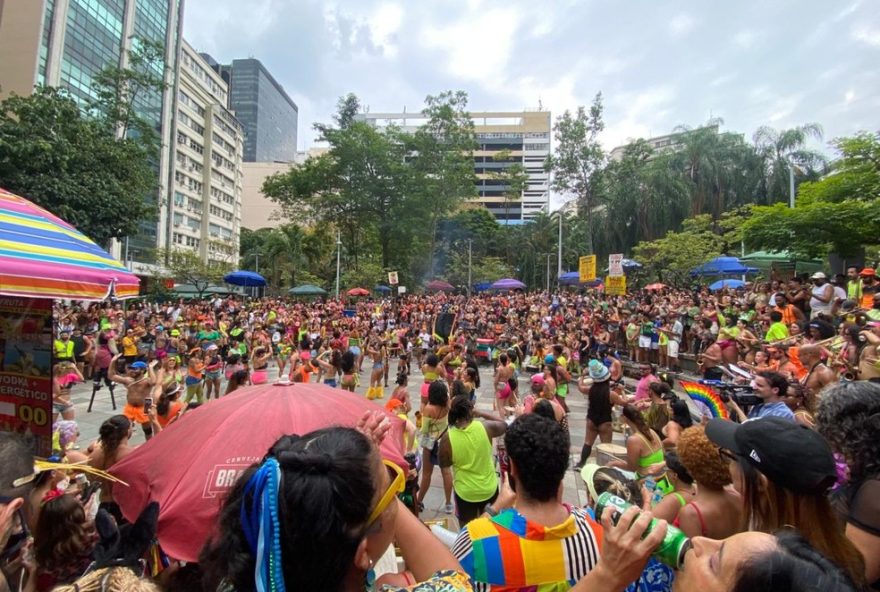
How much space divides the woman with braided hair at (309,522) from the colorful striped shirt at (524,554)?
0.61m

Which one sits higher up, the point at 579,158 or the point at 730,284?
the point at 579,158

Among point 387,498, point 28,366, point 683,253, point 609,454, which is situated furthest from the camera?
point 683,253

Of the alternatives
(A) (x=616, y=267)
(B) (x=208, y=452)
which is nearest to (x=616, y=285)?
(A) (x=616, y=267)

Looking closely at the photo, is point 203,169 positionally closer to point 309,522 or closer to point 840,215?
point 840,215

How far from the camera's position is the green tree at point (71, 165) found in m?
17.6

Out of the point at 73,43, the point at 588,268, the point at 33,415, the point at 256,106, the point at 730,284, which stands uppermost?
the point at 256,106

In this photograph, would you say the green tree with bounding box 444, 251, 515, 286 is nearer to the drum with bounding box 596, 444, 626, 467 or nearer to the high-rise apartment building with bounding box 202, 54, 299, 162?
the drum with bounding box 596, 444, 626, 467

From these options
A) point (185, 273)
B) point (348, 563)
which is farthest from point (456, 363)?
point (185, 273)

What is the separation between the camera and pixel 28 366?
306 centimetres

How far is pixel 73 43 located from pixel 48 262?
47366mm

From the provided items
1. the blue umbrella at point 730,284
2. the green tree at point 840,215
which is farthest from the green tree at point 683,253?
the green tree at point 840,215

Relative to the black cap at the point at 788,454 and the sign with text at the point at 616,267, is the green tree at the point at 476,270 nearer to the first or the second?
the sign with text at the point at 616,267

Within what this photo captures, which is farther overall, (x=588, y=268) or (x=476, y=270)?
(x=476, y=270)

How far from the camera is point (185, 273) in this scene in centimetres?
3803
